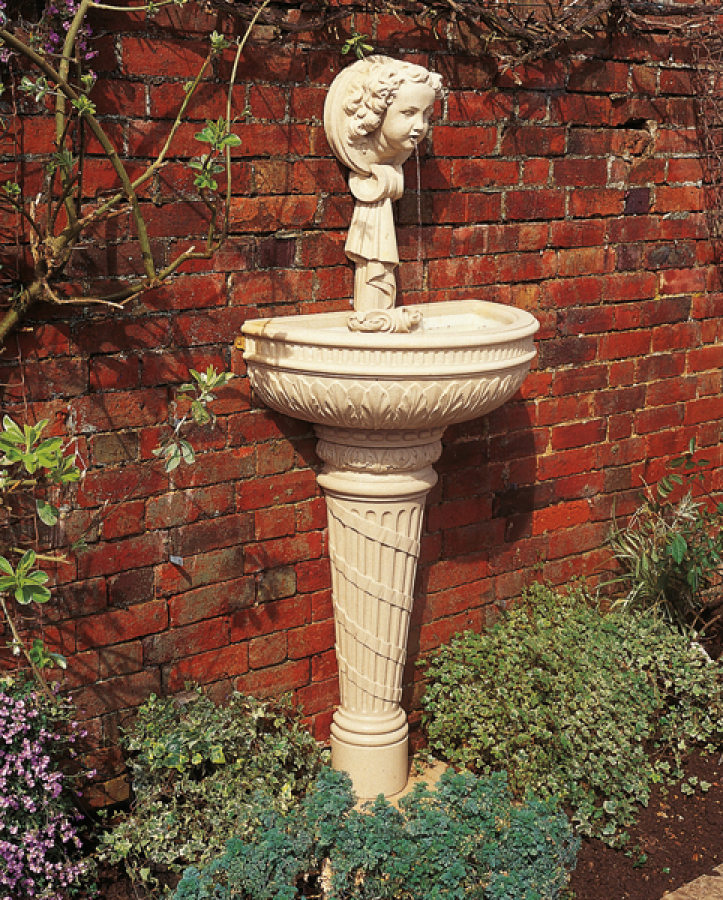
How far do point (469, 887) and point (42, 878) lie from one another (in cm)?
98

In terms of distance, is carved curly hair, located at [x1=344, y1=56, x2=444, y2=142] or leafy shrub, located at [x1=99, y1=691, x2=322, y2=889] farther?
carved curly hair, located at [x1=344, y1=56, x2=444, y2=142]

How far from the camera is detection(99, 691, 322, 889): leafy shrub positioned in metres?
2.37

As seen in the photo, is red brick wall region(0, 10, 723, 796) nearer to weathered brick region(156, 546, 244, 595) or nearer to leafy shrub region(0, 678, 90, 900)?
weathered brick region(156, 546, 244, 595)

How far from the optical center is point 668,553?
342 cm

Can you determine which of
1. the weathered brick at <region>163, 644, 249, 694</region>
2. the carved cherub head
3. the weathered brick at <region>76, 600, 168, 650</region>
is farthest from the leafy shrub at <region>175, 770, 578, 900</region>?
the carved cherub head

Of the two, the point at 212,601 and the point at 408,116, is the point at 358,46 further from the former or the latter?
the point at 212,601

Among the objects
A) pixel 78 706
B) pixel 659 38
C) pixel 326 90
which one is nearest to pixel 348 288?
pixel 326 90

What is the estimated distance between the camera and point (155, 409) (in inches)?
98.1

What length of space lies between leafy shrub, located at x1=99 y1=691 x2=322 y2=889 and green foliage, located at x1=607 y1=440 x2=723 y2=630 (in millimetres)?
1441

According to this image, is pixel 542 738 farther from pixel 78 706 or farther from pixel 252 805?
pixel 78 706

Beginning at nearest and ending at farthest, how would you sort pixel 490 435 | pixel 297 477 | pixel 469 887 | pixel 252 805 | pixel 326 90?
pixel 469 887 < pixel 252 805 < pixel 326 90 < pixel 297 477 < pixel 490 435

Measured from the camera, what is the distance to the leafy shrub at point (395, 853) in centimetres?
218

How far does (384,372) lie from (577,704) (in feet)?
4.15

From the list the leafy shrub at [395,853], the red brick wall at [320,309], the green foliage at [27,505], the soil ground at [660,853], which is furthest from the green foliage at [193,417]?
the soil ground at [660,853]
